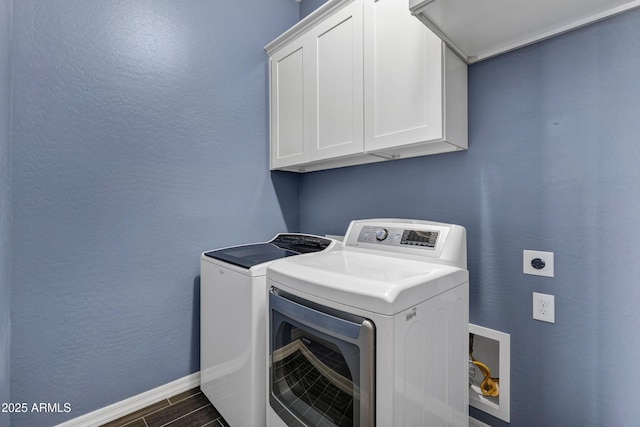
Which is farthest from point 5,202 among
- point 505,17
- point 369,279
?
point 505,17

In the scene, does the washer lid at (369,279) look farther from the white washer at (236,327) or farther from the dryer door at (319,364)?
the white washer at (236,327)

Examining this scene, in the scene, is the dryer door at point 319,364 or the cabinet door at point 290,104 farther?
the cabinet door at point 290,104

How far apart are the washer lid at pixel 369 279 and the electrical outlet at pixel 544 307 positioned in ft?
1.09

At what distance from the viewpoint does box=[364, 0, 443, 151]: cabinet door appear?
49.9 inches

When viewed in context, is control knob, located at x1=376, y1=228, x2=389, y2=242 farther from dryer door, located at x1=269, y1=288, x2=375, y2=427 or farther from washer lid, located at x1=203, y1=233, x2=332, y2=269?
dryer door, located at x1=269, y1=288, x2=375, y2=427

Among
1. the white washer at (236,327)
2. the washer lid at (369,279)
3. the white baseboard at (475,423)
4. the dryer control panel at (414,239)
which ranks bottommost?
the white baseboard at (475,423)

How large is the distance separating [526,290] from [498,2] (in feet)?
3.77

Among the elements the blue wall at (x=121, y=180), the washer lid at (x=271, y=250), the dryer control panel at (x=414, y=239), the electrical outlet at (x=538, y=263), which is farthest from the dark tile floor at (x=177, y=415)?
the electrical outlet at (x=538, y=263)

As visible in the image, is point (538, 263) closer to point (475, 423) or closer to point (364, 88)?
point (475, 423)

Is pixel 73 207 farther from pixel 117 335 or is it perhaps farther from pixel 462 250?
pixel 462 250

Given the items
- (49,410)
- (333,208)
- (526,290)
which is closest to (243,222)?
(333,208)

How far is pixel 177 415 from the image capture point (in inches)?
63.5

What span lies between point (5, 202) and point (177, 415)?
135 cm

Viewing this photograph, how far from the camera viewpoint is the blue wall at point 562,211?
105 centimetres
